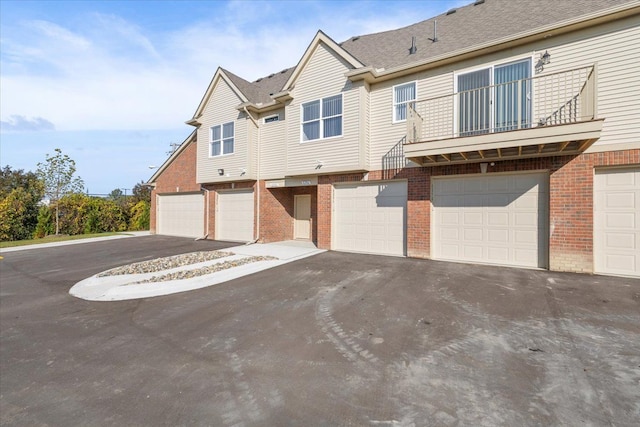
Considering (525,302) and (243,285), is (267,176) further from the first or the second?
(525,302)

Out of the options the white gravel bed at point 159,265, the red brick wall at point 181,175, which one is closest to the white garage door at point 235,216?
the red brick wall at point 181,175

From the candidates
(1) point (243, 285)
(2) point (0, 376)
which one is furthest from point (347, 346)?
(2) point (0, 376)

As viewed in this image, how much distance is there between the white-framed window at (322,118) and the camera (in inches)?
425

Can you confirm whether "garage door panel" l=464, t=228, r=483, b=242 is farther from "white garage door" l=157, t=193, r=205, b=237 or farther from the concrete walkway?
"white garage door" l=157, t=193, r=205, b=237

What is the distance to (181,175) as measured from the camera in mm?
16906

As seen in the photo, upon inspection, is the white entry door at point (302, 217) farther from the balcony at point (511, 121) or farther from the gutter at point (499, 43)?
the balcony at point (511, 121)

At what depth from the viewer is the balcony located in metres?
6.49

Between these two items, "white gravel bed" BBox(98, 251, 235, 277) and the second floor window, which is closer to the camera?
"white gravel bed" BBox(98, 251, 235, 277)

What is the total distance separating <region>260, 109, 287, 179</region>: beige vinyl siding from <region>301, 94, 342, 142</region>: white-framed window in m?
1.40

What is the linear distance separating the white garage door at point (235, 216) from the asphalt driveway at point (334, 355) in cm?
761

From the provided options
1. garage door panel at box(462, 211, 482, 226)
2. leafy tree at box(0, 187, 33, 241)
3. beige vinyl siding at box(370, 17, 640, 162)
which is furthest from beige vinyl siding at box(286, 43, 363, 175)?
leafy tree at box(0, 187, 33, 241)

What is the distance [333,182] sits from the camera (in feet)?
36.7

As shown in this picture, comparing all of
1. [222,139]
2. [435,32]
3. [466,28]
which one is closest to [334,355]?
[466,28]

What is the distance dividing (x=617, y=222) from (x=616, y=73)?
3.61 meters
